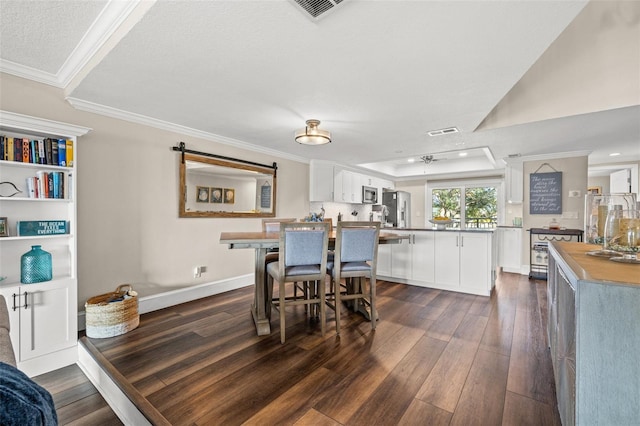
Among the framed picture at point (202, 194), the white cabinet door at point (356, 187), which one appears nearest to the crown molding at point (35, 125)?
the framed picture at point (202, 194)

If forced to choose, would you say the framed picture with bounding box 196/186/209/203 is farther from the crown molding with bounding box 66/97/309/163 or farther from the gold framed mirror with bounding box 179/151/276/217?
the crown molding with bounding box 66/97/309/163

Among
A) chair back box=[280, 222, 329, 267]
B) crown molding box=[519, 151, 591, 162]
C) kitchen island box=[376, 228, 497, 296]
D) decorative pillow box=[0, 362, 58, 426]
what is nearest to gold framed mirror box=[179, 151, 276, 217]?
chair back box=[280, 222, 329, 267]

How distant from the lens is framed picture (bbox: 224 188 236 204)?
3.91 metres

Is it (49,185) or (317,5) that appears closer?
(317,5)

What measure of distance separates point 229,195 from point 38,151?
2015 millimetres

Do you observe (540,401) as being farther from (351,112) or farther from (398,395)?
(351,112)

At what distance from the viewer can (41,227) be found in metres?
2.20

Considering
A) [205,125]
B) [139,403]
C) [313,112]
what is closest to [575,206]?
[313,112]

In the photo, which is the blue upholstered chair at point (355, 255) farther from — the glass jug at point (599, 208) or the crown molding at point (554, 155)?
the crown molding at point (554, 155)

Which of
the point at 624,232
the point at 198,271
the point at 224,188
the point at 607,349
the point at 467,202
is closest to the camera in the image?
the point at 607,349

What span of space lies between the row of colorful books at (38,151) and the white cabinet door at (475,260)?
14.5ft

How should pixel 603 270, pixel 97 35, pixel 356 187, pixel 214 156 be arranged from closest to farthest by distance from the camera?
pixel 603 270, pixel 97 35, pixel 214 156, pixel 356 187

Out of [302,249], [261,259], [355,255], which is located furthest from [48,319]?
[355,255]

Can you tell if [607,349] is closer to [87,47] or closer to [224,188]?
[87,47]
